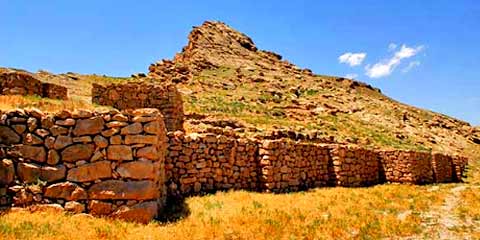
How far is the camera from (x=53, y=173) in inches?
366

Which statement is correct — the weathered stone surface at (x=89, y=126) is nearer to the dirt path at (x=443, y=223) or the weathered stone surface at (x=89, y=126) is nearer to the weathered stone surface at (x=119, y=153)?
the weathered stone surface at (x=119, y=153)

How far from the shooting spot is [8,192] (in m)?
9.04

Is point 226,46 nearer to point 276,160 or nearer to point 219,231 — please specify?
point 276,160

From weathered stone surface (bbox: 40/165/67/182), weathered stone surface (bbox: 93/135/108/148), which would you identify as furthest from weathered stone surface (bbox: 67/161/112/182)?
weathered stone surface (bbox: 93/135/108/148)

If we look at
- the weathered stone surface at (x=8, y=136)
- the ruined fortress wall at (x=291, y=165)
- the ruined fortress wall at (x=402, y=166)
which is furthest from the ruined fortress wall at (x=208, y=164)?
the ruined fortress wall at (x=402, y=166)

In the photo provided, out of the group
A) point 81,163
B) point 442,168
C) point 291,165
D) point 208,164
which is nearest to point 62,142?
point 81,163

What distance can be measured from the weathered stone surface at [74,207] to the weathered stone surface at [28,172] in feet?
2.90

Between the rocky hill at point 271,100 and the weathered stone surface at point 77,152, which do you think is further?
the rocky hill at point 271,100

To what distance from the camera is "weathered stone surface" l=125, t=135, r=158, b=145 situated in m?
9.78

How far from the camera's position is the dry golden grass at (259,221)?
8219 mm

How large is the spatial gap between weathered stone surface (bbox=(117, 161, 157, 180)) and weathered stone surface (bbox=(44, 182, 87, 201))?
93 centimetres

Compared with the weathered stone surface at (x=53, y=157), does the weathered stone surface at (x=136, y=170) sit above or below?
below

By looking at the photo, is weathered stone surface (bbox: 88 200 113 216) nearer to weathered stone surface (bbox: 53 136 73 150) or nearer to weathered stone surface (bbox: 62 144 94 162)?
weathered stone surface (bbox: 62 144 94 162)

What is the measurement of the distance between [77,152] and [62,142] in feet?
1.30
